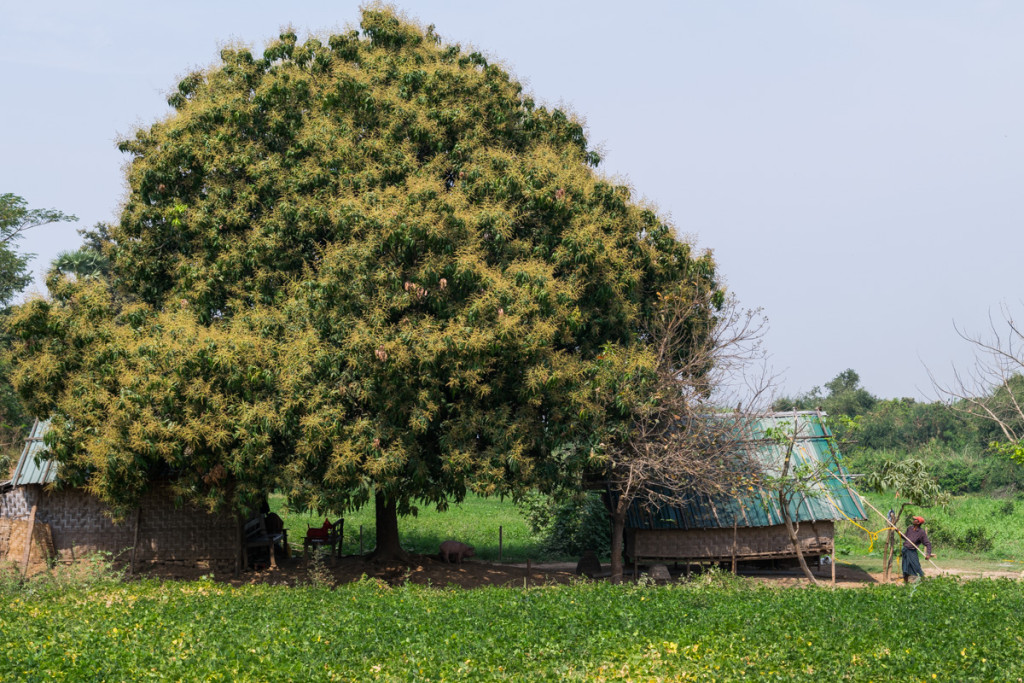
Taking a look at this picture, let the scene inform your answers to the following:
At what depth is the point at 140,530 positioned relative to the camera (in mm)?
16188

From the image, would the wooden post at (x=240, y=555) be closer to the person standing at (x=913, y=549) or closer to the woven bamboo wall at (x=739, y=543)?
the woven bamboo wall at (x=739, y=543)

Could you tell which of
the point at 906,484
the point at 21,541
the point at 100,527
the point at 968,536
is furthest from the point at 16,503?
the point at 968,536

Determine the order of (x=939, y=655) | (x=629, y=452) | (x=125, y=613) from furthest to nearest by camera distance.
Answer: (x=629, y=452) < (x=125, y=613) < (x=939, y=655)

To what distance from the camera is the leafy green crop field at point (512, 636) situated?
8.14 m

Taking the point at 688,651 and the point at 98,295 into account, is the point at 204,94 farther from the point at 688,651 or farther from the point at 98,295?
the point at 688,651

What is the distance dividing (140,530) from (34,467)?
2.20 meters

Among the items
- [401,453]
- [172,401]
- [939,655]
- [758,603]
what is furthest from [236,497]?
[939,655]

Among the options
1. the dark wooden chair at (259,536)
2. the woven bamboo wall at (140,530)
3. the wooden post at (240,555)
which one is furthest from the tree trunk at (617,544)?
the woven bamboo wall at (140,530)

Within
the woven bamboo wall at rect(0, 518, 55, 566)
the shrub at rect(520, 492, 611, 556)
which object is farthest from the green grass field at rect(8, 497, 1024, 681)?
the shrub at rect(520, 492, 611, 556)

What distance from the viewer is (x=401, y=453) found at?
14078mm

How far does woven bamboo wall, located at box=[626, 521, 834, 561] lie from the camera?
17875mm

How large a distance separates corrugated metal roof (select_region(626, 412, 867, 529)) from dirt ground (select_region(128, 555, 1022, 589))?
3.89 feet

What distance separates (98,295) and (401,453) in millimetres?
6126

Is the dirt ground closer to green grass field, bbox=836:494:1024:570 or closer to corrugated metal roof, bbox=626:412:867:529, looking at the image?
corrugated metal roof, bbox=626:412:867:529
